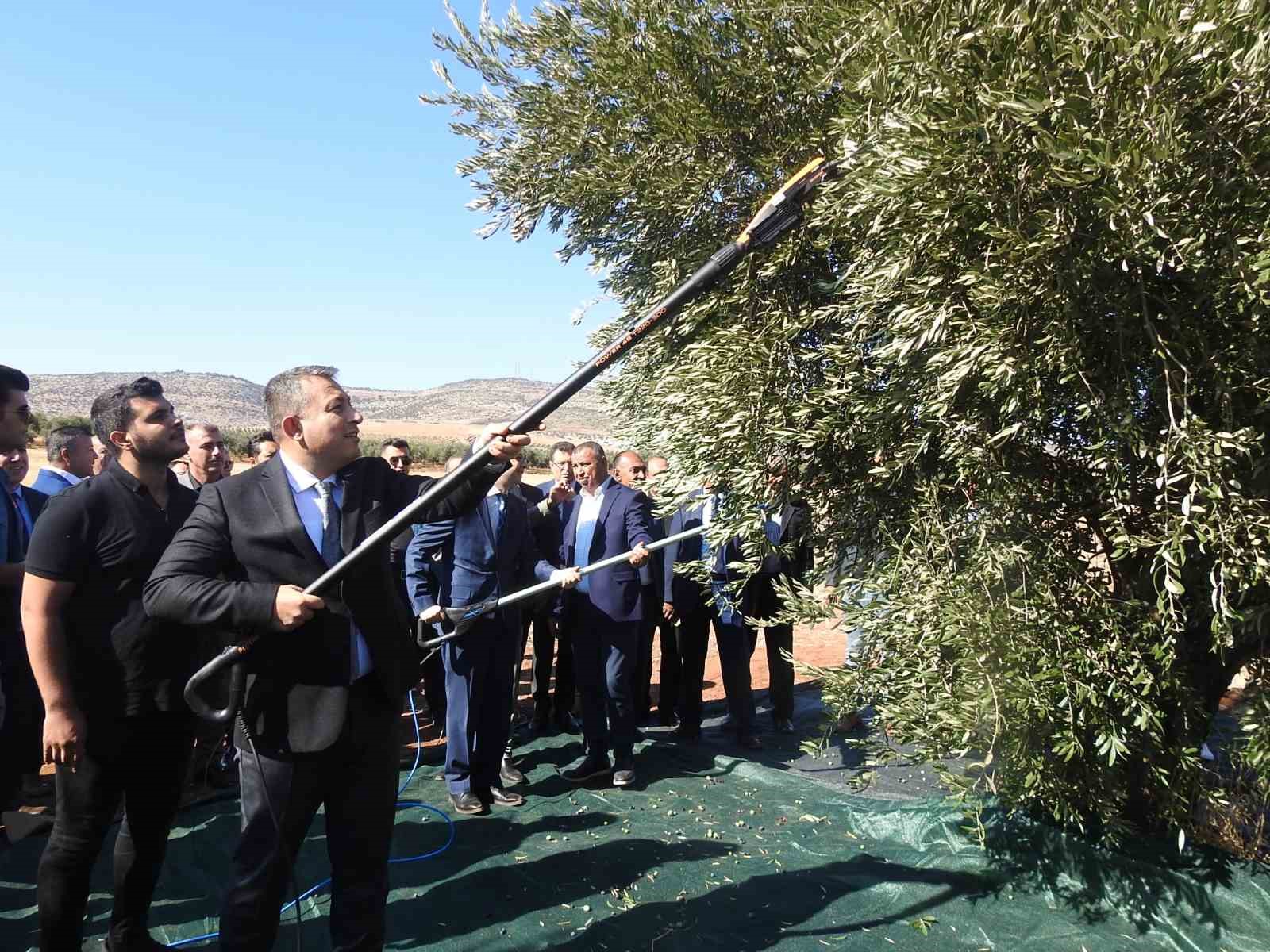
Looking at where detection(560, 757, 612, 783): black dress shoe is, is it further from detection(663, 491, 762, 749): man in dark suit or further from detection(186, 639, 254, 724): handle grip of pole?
detection(186, 639, 254, 724): handle grip of pole

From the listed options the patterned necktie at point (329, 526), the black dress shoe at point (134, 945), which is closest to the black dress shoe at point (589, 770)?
the black dress shoe at point (134, 945)

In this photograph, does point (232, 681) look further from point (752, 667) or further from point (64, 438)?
point (752, 667)

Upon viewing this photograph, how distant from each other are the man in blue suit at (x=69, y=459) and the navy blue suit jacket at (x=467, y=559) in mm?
3076

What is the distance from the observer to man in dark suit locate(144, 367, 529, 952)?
3506mm

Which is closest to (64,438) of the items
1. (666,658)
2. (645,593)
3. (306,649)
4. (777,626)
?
(645,593)

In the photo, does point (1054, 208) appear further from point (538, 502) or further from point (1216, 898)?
point (538, 502)

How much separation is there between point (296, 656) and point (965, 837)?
4.30 meters

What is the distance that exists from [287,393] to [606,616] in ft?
14.6

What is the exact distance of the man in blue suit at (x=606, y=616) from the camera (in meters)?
7.54

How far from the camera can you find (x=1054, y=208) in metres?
3.78

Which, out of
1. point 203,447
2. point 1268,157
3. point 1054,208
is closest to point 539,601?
point 203,447

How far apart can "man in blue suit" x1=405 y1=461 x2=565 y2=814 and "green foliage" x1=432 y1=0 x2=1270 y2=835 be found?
1675mm

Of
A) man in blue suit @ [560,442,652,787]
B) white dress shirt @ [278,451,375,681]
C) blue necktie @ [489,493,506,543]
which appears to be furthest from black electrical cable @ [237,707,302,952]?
man in blue suit @ [560,442,652,787]

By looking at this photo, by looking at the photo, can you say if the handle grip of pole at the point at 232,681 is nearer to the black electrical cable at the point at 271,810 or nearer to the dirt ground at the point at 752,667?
the black electrical cable at the point at 271,810
